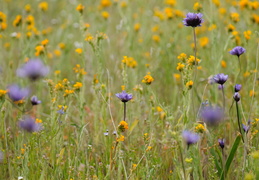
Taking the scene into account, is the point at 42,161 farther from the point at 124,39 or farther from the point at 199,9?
the point at 124,39

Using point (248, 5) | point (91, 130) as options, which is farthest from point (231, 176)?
point (248, 5)

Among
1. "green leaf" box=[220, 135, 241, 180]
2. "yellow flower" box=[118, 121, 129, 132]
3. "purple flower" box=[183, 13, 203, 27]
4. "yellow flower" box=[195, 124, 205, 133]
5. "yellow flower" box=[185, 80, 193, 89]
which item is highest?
"purple flower" box=[183, 13, 203, 27]

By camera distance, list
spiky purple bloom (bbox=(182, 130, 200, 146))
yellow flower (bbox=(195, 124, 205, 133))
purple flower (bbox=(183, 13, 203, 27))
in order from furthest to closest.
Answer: purple flower (bbox=(183, 13, 203, 27)), yellow flower (bbox=(195, 124, 205, 133)), spiky purple bloom (bbox=(182, 130, 200, 146))

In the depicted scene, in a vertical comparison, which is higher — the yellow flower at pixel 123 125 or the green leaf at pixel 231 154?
the yellow flower at pixel 123 125

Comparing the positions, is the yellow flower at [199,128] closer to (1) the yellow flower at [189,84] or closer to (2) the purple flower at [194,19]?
(1) the yellow flower at [189,84]

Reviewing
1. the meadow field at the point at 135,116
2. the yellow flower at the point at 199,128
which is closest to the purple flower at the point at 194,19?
the meadow field at the point at 135,116

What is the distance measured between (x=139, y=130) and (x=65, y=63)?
1871 mm

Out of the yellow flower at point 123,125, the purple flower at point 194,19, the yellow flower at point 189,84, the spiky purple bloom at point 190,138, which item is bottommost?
the spiky purple bloom at point 190,138

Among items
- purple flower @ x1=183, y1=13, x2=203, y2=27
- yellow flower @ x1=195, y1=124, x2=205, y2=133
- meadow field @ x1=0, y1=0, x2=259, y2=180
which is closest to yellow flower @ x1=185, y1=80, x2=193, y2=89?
meadow field @ x1=0, y1=0, x2=259, y2=180

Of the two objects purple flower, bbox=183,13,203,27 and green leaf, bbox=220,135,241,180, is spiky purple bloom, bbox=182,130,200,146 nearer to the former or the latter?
green leaf, bbox=220,135,241,180

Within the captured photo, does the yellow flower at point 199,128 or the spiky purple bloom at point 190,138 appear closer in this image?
the spiky purple bloom at point 190,138

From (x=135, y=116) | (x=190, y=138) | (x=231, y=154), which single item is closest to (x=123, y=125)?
(x=190, y=138)

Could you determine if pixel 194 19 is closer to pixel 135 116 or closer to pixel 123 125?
pixel 123 125

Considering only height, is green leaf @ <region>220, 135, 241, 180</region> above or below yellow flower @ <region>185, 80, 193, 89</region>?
below
